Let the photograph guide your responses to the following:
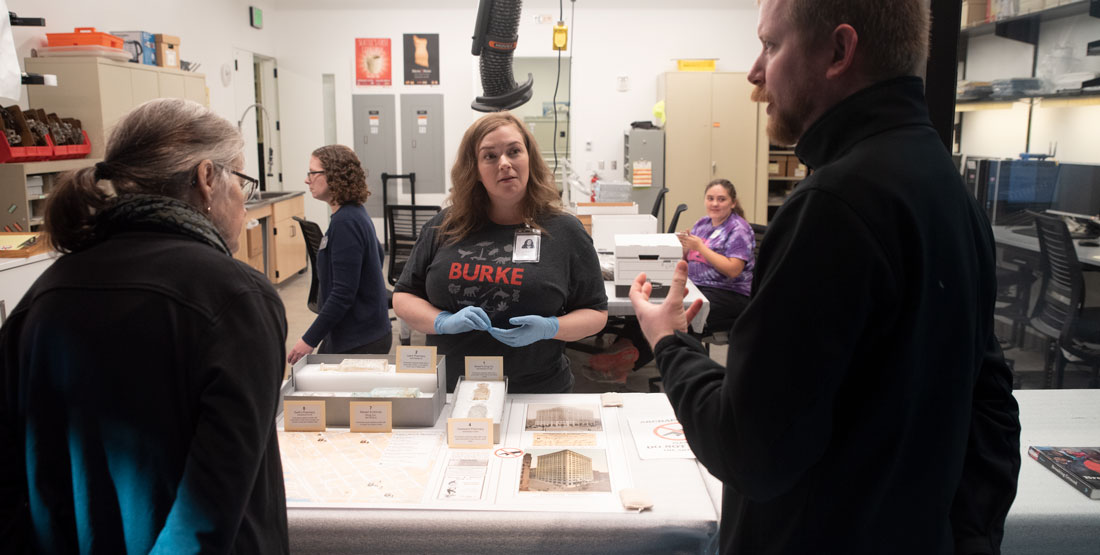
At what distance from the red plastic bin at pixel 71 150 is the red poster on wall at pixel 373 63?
13.6 ft

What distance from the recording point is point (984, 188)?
3.27m

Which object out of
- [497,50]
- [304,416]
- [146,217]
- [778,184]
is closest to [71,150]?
[497,50]

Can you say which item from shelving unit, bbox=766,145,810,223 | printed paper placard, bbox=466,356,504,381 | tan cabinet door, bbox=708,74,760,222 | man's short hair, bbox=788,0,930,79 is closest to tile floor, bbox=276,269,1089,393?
printed paper placard, bbox=466,356,504,381

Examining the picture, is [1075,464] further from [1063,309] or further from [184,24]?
[184,24]

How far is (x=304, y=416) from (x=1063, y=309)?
3.15 m

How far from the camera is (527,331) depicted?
79.1 inches

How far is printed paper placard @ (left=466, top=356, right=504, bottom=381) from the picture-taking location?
1.96m

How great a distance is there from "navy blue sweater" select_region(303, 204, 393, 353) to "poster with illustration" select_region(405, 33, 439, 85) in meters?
5.96

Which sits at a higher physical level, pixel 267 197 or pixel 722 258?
pixel 267 197

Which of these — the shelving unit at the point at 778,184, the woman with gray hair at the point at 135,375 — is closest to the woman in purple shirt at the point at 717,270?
the woman with gray hair at the point at 135,375

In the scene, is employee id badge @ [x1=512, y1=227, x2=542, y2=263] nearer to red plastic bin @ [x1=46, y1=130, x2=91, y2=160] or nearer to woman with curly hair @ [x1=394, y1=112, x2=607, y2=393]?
woman with curly hair @ [x1=394, y1=112, x2=607, y2=393]

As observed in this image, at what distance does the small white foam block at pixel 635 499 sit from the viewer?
56.1 inches

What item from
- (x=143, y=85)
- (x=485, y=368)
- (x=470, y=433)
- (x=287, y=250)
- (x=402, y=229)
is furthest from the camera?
(x=287, y=250)

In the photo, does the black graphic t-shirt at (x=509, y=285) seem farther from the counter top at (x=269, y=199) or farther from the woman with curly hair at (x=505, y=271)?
the counter top at (x=269, y=199)
